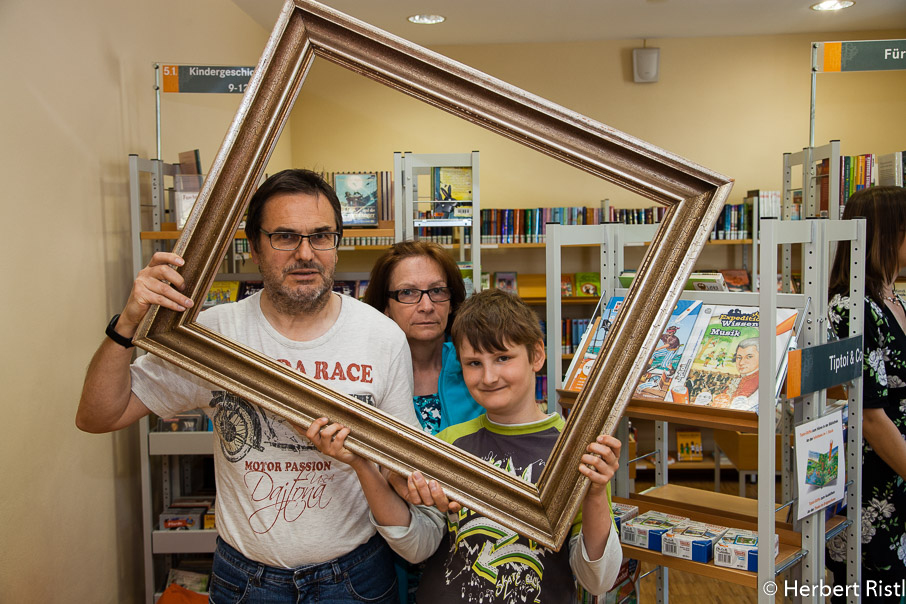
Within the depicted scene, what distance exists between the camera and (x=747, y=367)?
6.04ft

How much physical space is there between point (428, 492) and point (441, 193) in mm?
2228

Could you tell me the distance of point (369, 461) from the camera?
1210mm

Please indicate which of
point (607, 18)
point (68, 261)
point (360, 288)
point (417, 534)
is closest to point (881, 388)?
point (417, 534)

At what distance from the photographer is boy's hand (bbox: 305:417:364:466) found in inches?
46.4

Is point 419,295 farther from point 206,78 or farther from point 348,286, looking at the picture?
point 206,78

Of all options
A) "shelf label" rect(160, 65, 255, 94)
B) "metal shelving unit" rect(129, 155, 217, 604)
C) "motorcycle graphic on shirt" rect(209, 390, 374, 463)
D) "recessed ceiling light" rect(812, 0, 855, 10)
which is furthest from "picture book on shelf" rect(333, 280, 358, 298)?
"recessed ceiling light" rect(812, 0, 855, 10)

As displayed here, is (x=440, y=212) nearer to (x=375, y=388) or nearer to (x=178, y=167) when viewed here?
(x=178, y=167)

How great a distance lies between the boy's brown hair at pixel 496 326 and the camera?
1.34 meters

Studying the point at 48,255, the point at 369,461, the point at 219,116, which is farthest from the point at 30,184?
the point at 369,461

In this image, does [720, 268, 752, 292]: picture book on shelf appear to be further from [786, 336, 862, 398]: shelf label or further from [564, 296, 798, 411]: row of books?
[564, 296, 798, 411]: row of books

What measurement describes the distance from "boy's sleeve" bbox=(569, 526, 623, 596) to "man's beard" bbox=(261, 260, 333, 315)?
63cm

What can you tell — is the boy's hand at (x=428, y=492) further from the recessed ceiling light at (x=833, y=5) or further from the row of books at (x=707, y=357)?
the recessed ceiling light at (x=833, y=5)

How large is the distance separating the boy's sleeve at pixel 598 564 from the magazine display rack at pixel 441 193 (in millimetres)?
1879

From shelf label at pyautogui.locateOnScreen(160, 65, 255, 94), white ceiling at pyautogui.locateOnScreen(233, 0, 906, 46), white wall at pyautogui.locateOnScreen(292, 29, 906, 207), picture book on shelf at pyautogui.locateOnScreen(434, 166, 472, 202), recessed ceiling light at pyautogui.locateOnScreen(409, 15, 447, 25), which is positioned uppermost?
white ceiling at pyautogui.locateOnScreen(233, 0, 906, 46)
